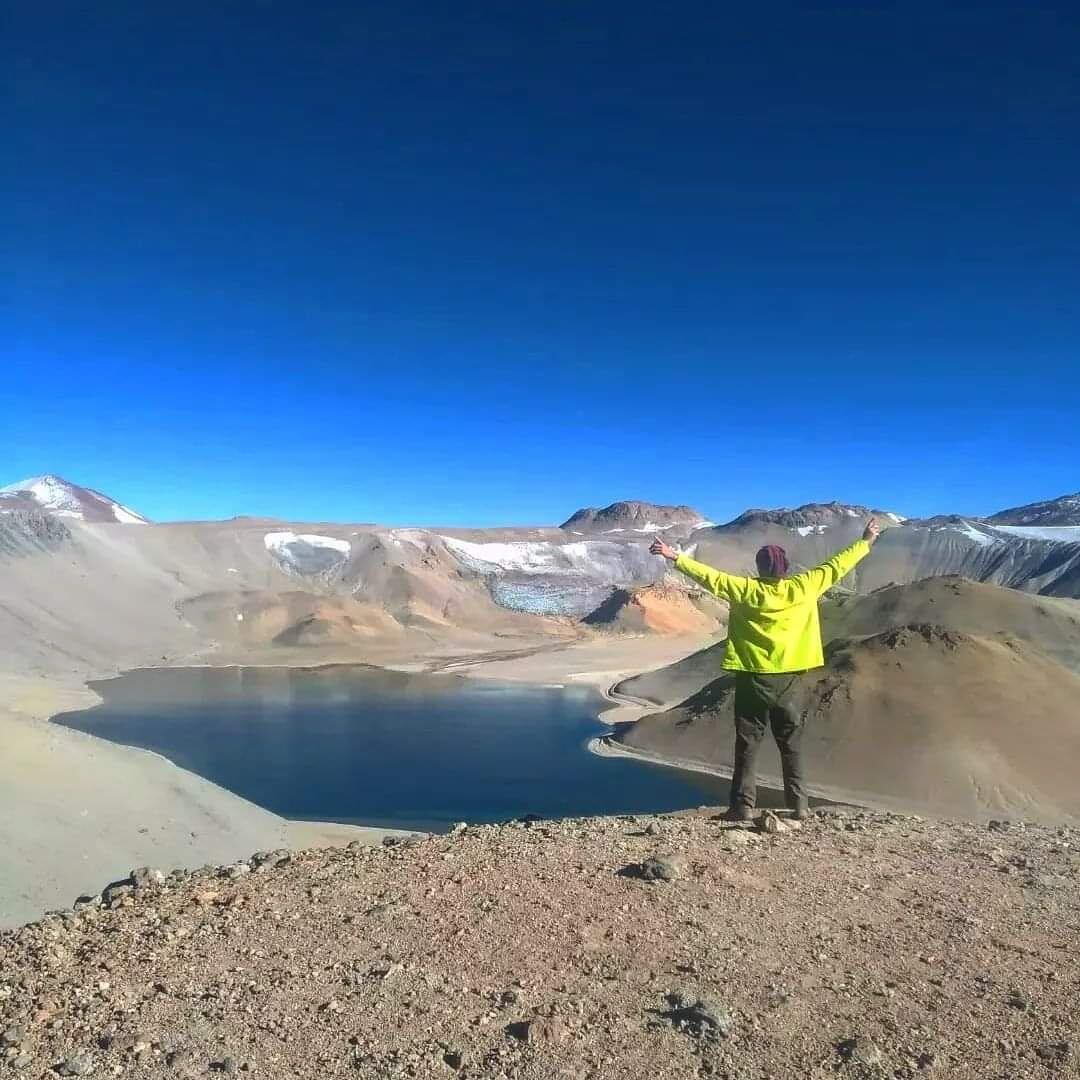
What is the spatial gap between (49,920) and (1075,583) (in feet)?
282

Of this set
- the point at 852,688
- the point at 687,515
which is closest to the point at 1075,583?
the point at 852,688

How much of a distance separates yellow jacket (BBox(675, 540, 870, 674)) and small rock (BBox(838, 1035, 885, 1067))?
287 cm

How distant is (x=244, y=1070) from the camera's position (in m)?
3.32

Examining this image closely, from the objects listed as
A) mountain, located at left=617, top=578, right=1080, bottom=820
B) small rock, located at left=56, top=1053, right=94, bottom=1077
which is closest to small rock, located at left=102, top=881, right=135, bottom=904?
small rock, located at left=56, top=1053, right=94, bottom=1077

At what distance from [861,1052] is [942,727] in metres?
25.2

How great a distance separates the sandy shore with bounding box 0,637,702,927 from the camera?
13273mm

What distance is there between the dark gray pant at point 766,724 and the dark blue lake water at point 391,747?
17.8m

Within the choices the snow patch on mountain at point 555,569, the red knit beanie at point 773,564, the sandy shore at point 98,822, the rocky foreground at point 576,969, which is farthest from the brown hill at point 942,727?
the snow patch on mountain at point 555,569

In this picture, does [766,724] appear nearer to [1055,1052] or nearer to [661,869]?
[661,869]

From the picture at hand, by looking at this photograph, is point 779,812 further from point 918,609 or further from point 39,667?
point 39,667

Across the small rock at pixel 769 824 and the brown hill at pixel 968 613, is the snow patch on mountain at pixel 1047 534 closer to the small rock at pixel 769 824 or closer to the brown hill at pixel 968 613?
the brown hill at pixel 968 613

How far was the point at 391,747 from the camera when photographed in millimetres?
34312

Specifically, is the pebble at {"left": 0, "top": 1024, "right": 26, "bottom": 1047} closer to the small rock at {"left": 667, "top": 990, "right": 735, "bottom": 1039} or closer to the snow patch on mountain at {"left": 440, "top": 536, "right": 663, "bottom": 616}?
the small rock at {"left": 667, "top": 990, "right": 735, "bottom": 1039}

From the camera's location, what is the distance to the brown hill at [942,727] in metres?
23.8
